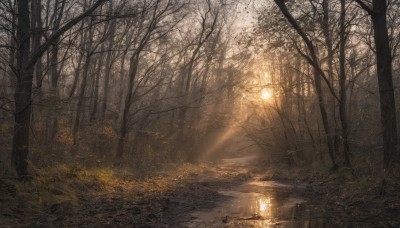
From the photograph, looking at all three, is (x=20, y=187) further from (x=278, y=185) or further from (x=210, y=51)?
(x=210, y=51)

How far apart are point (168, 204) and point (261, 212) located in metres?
2.73

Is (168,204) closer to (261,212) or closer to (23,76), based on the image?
(261,212)

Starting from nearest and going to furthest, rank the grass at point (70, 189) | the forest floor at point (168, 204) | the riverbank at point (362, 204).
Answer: the riverbank at point (362, 204), the forest floor at point (168, 204), the grass at point (70, 189)

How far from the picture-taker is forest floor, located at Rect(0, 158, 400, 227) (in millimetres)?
8609

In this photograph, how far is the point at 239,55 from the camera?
34.9 meters

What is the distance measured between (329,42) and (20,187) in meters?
13.8

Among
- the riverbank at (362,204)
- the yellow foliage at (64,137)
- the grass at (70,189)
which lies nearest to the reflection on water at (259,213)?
the riverbank at (362,204)

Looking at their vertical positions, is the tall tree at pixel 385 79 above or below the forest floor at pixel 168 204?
above

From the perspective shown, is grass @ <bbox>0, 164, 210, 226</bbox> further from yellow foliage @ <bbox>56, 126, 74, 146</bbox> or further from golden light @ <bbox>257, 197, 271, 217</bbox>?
golden light @ <bbox>257, 197, 271, 217</bbox>

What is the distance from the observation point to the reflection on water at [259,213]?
9164 mm

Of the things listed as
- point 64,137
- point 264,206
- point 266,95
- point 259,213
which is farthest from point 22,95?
point 266,95

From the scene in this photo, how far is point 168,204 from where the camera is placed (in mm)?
11461

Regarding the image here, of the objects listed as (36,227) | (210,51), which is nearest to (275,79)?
(210,51)

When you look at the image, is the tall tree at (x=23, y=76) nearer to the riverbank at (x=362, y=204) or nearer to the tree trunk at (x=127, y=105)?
the riverbank at (x=362, y=204)
